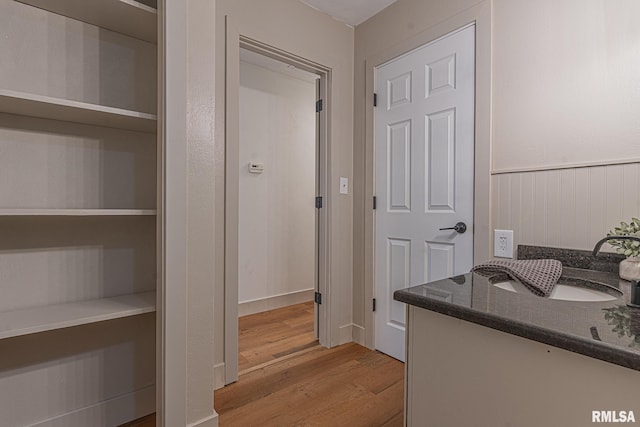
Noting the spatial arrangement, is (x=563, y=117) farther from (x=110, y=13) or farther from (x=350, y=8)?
(x=110, y=13)

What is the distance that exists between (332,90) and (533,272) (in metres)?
1.82

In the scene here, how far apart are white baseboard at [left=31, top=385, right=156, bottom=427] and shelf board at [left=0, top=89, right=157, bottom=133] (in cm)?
130

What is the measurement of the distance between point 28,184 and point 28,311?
524mm

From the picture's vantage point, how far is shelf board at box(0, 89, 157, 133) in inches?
43.9

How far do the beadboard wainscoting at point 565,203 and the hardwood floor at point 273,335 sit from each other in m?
1.69

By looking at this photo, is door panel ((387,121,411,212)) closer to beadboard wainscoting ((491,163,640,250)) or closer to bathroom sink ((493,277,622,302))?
beadboard wainscoting ((491,163,640,250))

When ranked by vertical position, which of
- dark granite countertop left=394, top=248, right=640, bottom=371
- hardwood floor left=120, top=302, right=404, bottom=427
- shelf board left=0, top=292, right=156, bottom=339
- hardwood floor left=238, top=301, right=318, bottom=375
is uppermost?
dark granite countertop left=394, top=248, right=640, bottom=371

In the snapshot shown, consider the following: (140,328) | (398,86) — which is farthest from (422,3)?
(140,328)

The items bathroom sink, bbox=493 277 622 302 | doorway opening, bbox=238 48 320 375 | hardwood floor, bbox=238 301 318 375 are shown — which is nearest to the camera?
bathroom sink, bbox=493 277 622 302

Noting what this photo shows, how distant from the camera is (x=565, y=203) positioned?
1.41m

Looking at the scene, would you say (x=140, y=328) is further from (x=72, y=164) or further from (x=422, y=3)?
(x=422, y=3)

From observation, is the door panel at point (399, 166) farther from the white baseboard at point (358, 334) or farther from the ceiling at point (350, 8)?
the white baseboard at point (358, 334)

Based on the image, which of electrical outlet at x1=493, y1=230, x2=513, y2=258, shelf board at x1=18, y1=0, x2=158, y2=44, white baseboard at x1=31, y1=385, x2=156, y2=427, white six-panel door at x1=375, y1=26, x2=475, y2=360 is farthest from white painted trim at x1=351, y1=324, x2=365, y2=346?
shelf board at x1=18, y1=0, x2=158, y2=44

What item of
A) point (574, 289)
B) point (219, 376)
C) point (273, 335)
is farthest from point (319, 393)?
point (574, 289)
